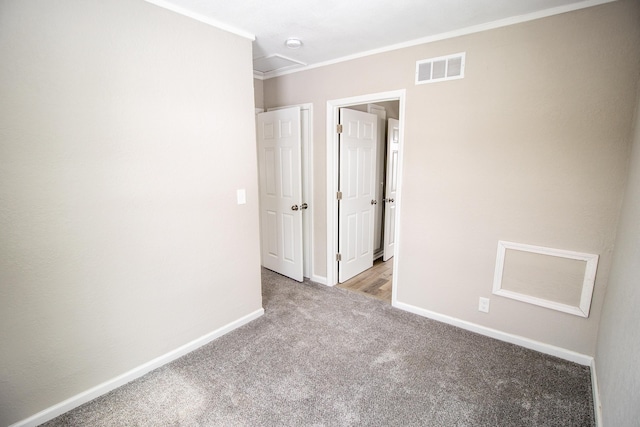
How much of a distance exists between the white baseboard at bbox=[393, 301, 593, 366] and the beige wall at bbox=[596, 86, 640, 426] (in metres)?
0.18

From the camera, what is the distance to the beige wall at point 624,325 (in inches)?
48.1

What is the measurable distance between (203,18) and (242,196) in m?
1.27

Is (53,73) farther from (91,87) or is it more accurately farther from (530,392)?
(530,392)

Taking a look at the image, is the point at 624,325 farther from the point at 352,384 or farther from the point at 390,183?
the point at 390,183

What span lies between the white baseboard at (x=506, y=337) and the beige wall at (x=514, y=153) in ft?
0.13

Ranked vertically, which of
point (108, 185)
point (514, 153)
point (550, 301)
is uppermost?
point (514, 153)

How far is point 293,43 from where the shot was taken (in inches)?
97.2

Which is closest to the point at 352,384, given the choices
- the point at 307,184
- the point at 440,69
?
the point at 307,184

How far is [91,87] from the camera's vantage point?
5.42 ft

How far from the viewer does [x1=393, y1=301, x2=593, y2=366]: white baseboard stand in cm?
212

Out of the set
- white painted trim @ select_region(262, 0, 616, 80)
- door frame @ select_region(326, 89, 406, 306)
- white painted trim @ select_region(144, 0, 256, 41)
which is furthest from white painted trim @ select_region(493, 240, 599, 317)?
white painted trim @ select_region(144, 0, 256, 41)

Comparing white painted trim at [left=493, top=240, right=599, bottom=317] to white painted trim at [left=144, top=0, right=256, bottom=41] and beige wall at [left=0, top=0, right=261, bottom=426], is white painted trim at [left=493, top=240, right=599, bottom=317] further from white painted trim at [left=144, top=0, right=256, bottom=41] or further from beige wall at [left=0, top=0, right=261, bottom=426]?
white painted trim at [left=144, top=0, right=256, bottom=41]

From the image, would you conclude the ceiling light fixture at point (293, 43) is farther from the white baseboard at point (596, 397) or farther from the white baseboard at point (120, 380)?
the white baseboard at point (596, 397)

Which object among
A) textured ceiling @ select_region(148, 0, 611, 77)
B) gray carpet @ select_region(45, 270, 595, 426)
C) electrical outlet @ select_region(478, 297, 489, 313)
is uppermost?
textured ceiling @ select_region(148, 0, 611, 77)
